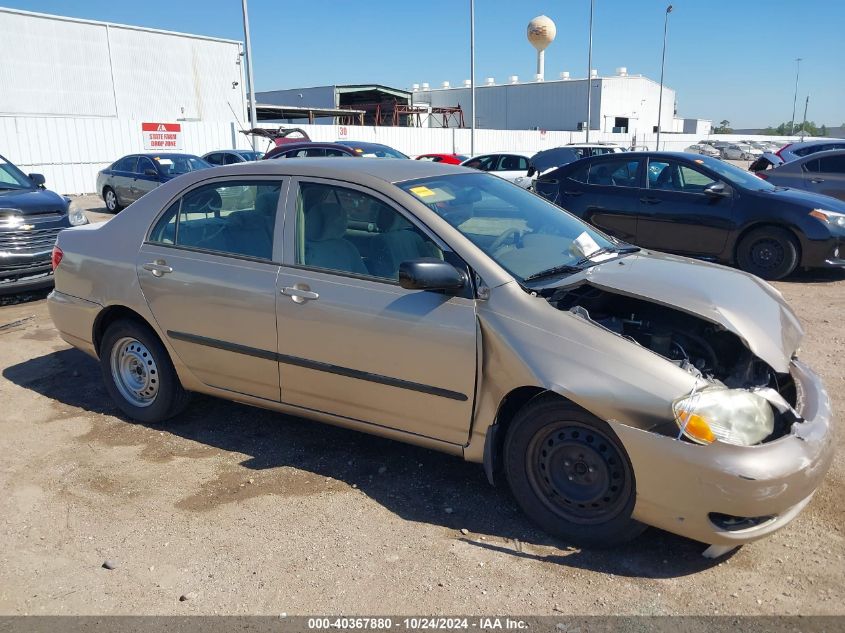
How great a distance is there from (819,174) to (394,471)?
11421 millimetres

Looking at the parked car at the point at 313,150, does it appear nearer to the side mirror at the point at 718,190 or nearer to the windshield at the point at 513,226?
the side mirror at the point at 718,190

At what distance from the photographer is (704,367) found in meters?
3.25

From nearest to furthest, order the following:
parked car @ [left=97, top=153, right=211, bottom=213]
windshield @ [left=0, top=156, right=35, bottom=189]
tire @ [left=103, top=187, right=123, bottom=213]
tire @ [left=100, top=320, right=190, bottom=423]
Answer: tire @ [left=100, top=320, right=190, bottom=423], windshield @ [left=0, top=156, right=35, bottom=189], parked car @ [left=97, top=153, right=211, bottom=213], tire @ [left=103, top=187, right=123, bottom=213]

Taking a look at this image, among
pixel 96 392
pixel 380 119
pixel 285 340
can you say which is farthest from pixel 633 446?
pixel 380 119

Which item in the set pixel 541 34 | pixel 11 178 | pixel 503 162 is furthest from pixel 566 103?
pixel 11 178

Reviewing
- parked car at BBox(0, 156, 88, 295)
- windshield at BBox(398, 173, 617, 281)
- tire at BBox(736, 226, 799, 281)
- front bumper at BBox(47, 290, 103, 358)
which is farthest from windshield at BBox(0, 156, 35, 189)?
tire at BBox(736, 226, 799, 281)

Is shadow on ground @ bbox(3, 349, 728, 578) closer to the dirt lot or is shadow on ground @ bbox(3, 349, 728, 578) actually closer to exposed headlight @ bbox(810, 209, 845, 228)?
the dirt lot

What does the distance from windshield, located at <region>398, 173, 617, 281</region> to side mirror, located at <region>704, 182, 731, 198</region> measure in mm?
5053

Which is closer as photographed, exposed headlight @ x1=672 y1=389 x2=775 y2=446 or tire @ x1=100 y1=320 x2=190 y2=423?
exposed headlight @ x1=672 y1=389 x2=775 y2=446

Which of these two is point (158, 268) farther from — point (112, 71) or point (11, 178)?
point (112, 71)

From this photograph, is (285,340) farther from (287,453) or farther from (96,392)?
(96,392)

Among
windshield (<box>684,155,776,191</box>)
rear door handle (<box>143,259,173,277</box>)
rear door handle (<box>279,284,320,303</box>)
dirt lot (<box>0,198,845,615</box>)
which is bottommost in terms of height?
dirt lot (<box>0,198,845,615</box>)

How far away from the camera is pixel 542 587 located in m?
2.84

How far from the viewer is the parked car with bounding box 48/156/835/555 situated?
278 centimetres
